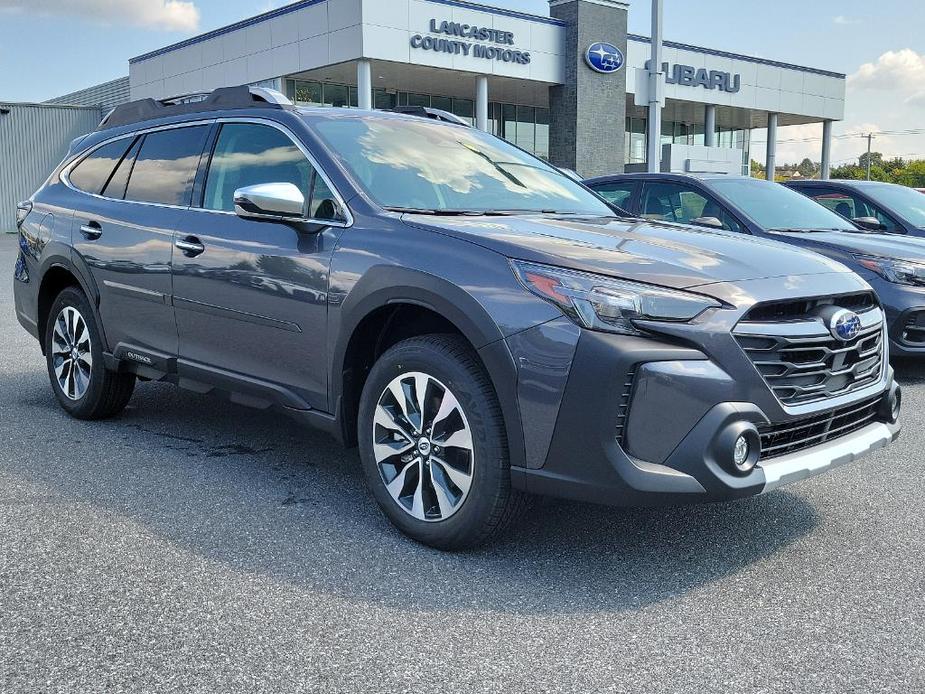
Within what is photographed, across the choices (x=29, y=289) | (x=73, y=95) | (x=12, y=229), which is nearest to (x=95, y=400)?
(x=29, y=289)

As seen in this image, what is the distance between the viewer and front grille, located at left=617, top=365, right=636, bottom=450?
3.11m

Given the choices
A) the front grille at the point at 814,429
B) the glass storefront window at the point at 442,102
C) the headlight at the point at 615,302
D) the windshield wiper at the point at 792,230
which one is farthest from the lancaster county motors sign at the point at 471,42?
the headlight at the point at 615,302

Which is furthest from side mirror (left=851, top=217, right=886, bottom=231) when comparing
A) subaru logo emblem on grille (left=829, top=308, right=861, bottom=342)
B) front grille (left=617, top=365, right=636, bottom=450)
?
front grille (left=617, top=365, right=636, bottom=450)

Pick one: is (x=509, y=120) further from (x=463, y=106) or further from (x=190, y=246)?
(x=190, y=246)

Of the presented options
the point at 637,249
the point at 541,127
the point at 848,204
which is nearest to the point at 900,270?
the point at 848,204

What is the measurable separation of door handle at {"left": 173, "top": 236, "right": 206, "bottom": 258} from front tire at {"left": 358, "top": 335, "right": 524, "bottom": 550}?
1.32 meters

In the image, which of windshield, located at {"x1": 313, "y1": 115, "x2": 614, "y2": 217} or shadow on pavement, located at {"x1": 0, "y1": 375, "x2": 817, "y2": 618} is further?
windshield, located at {"x1": 313, "y1": 115, "x2": 614, "y2": 217}

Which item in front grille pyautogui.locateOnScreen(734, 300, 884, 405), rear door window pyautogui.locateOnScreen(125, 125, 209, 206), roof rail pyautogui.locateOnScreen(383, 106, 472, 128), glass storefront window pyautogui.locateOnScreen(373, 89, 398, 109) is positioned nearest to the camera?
front grille pyautogui.locateOnScreen(734, 300, 884, 405)

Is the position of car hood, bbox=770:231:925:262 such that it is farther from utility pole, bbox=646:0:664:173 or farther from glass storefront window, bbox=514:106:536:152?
glass storefront window, bbox=514:106:536:152

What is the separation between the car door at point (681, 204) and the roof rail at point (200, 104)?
165 inches

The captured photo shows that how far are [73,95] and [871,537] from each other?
54.4 m

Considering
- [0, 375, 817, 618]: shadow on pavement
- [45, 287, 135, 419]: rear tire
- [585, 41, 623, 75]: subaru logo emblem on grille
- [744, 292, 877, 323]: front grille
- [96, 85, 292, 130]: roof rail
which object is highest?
[585, 41, 623, 75]: subaru logo emblem on grille

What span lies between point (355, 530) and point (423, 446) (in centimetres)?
54

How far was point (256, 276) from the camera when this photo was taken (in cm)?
428
